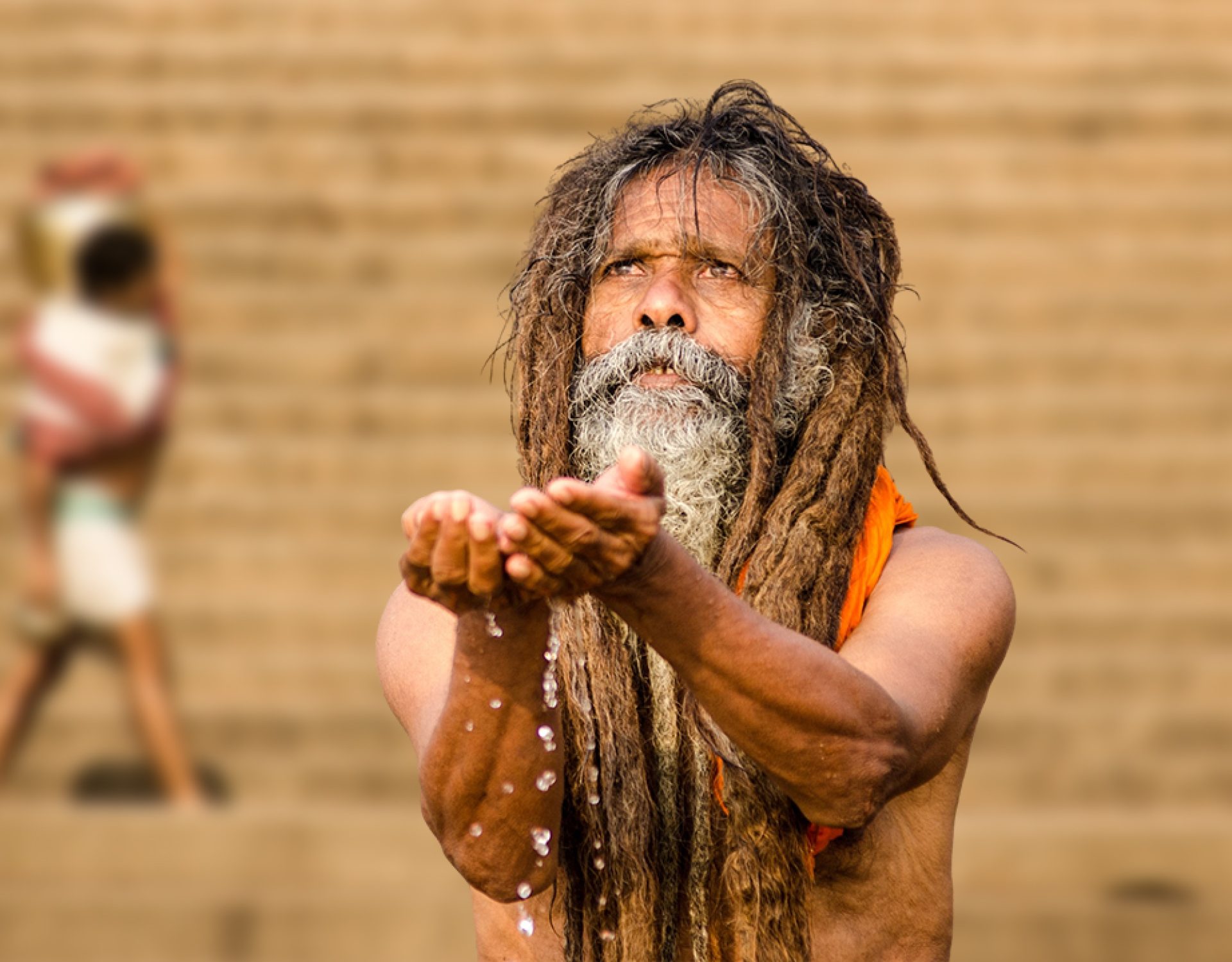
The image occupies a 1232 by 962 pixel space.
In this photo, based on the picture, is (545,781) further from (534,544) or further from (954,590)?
(954,590)

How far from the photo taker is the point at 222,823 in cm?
570

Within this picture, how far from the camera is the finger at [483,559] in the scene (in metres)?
1.84

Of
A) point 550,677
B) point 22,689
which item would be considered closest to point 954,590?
point 550,677

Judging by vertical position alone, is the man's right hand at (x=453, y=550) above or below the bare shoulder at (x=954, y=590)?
above

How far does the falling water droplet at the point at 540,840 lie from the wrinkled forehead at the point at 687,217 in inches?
30.9

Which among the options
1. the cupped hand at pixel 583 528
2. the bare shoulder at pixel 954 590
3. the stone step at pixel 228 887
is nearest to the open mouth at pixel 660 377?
the bare shoulder at pixel 954 590

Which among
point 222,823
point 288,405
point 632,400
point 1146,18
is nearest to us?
point 632,400

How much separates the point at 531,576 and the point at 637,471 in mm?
138

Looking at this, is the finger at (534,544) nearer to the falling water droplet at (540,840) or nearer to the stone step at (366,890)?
the falling water droplet at (540,840)

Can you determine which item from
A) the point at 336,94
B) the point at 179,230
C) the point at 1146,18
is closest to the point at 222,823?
the point at 179,230

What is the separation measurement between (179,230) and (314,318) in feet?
2.39

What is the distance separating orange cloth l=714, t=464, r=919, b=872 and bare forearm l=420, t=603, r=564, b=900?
25 cm

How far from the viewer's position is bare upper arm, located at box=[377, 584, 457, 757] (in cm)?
240

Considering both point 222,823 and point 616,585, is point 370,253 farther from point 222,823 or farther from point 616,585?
point 616,585
